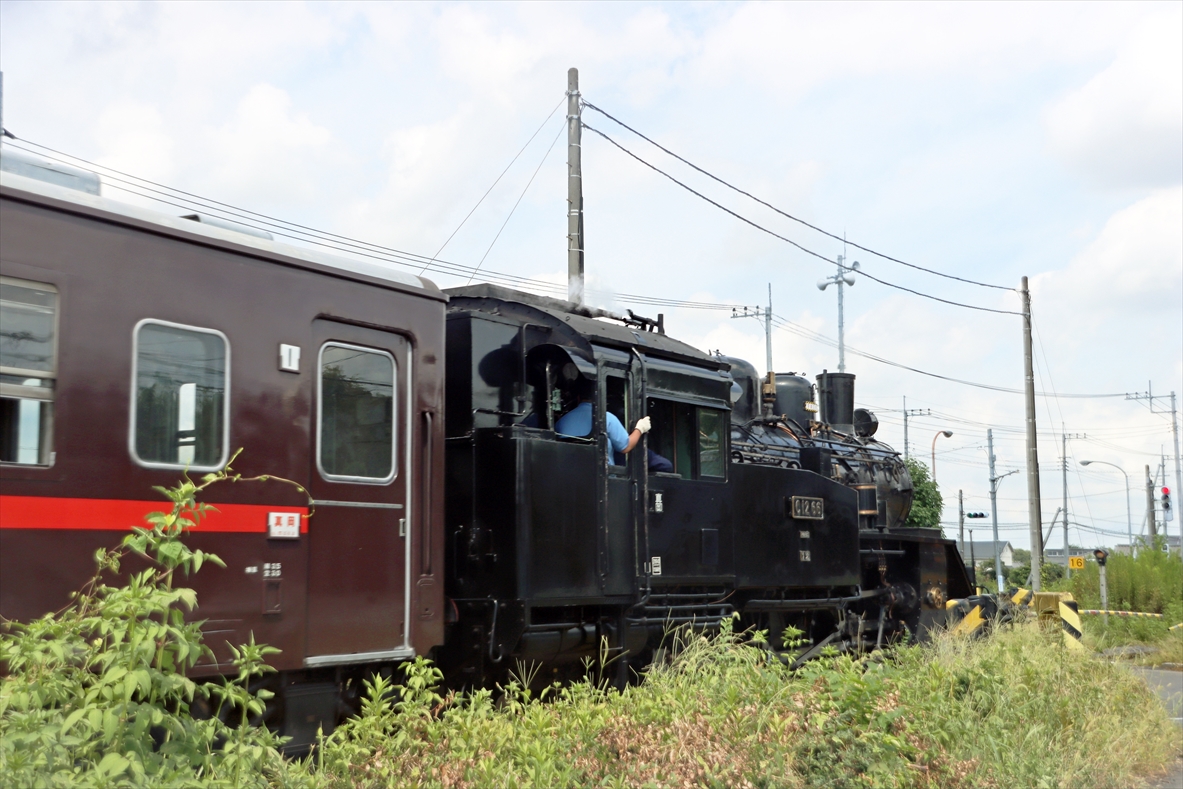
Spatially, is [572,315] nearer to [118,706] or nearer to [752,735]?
[752,735]

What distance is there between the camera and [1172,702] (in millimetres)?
11219

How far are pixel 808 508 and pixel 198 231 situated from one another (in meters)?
6.21

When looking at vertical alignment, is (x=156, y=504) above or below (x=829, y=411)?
below

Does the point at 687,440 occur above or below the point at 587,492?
above

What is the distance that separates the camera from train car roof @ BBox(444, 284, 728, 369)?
7.90 metres

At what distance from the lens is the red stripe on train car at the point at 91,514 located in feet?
15.0

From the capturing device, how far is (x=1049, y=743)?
7.07m

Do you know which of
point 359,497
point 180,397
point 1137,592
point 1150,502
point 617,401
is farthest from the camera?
point 1150,502

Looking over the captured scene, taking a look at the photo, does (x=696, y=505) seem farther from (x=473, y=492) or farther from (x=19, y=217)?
(x=19, y=217)

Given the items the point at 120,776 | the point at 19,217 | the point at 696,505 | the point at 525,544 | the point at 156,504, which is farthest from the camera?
the point at 696,505

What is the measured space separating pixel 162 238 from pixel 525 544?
2.85 m

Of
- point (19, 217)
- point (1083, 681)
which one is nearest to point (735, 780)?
point (19, 217)

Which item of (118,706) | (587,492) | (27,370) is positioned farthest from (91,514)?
(587,492)

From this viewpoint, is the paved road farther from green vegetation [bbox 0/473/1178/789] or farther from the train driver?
the train driver
